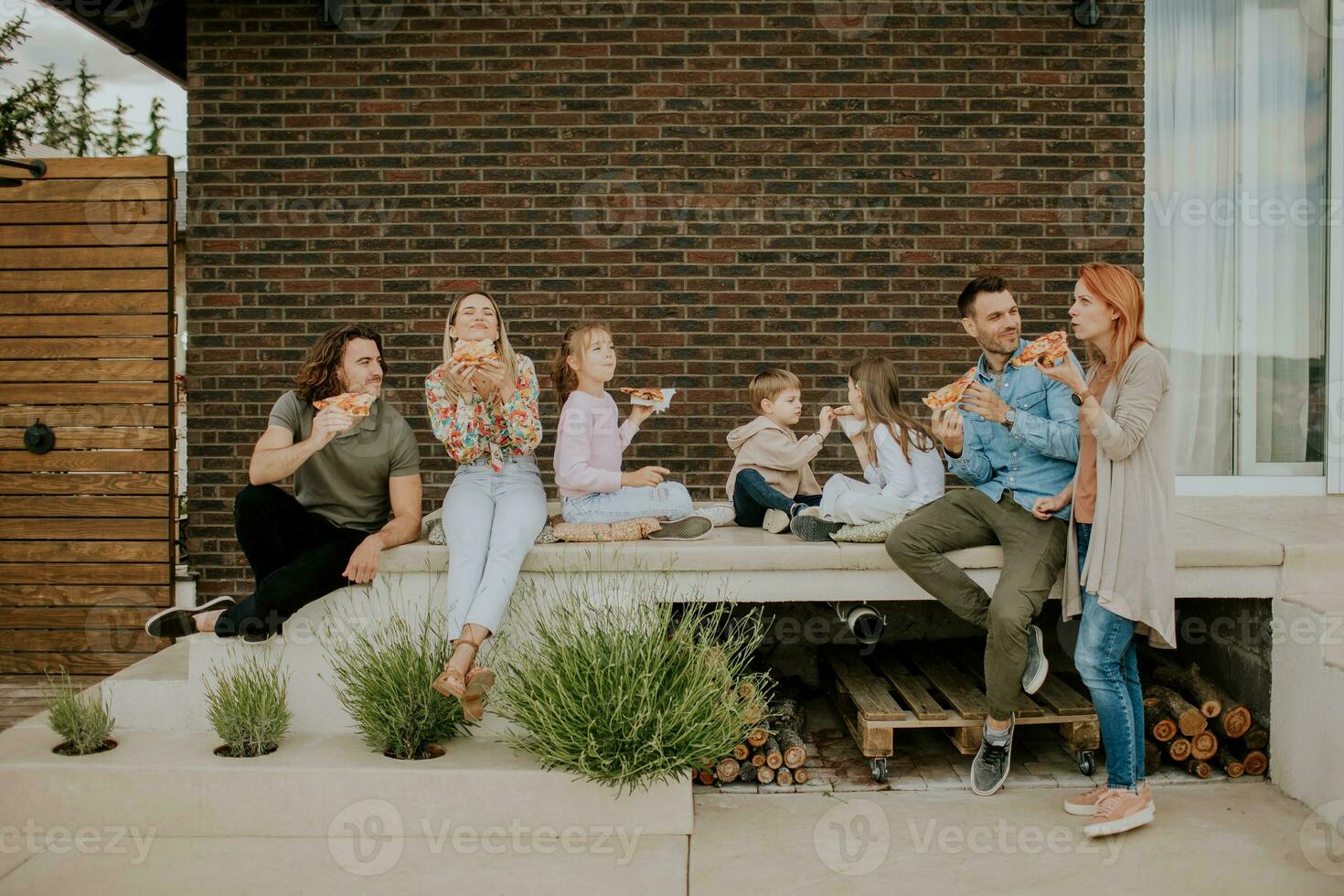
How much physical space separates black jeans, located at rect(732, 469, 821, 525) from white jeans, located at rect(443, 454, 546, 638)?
42.5 inches

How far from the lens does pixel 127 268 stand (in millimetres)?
6301

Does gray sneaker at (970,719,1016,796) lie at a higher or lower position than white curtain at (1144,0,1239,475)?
lower

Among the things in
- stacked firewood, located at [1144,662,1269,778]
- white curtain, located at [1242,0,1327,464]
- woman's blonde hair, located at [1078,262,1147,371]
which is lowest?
stacked firewood, located at [1144,662,1269,778]

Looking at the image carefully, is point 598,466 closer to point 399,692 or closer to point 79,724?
point 399,692

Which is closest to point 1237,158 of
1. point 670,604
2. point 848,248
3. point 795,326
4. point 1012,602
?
point 848,248

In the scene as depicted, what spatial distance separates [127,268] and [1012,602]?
5.44 m

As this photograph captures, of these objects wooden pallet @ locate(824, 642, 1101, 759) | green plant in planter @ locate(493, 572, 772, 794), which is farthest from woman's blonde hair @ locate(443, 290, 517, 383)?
wooden pallet @ locate(824, 642, 1101, 759)

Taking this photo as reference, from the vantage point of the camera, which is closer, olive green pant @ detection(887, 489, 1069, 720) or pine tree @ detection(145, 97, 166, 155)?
olive green pant @ detection(887, 489, 1069, 720)

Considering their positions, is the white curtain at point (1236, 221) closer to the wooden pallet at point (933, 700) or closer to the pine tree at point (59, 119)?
the wooden pallet at point (933, 700)

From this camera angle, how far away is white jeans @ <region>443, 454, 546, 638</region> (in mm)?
4059

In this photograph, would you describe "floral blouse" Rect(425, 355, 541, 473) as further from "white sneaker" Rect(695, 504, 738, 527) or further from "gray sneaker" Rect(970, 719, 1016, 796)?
"gray sneaker" Rect(970, 719, 1016, 796)

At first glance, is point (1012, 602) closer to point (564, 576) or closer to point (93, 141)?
point (564, 576)

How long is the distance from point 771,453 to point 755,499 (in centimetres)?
27

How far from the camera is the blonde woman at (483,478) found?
4047 mm
